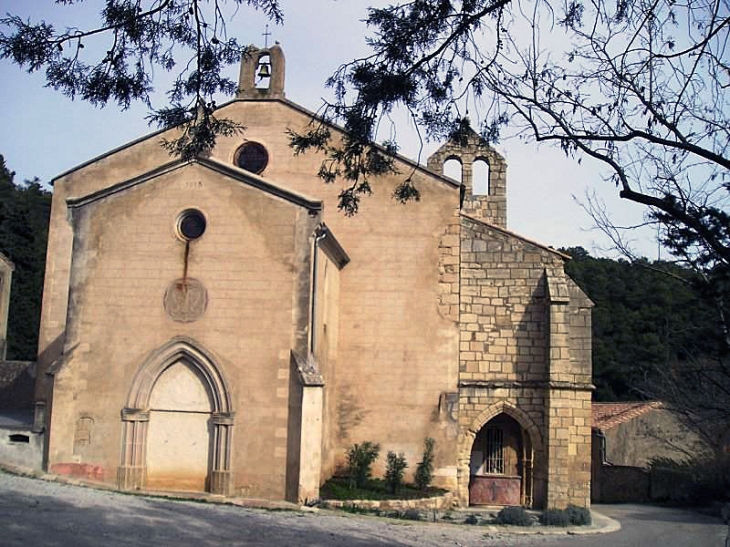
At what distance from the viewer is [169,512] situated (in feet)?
42.2

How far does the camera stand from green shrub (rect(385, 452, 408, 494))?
18.1 metres

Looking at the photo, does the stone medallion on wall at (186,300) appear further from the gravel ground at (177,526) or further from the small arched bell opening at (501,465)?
the small arched bell opening at (501,465)

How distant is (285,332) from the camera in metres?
16.4

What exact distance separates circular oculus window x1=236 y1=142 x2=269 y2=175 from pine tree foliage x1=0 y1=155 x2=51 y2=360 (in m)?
26.5

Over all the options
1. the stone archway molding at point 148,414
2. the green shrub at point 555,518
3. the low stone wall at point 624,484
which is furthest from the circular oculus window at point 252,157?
the low stone wall at point 624,484

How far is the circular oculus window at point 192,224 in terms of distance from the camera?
17.0 m

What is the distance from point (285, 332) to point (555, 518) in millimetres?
6788

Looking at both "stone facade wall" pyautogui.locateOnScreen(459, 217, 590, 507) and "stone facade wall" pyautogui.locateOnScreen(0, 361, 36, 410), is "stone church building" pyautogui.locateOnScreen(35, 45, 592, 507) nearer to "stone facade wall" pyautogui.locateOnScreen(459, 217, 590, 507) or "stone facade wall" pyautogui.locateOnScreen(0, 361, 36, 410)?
"stone facade wall" pyautogui.locateOnScreen(459, 217, 590, 507)

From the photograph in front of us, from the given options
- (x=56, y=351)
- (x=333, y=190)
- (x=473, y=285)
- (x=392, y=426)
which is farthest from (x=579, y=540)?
(x=56, y=351)

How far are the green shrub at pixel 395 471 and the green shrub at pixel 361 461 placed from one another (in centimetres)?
39

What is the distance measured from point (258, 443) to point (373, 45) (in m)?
9.52

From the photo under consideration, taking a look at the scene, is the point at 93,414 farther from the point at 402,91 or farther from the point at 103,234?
the point at 402,91

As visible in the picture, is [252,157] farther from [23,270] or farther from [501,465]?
[23,270]

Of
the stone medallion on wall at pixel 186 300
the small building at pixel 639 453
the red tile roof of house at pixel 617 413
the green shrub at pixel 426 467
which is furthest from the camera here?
the red tile roof of house at pixel 617 413
